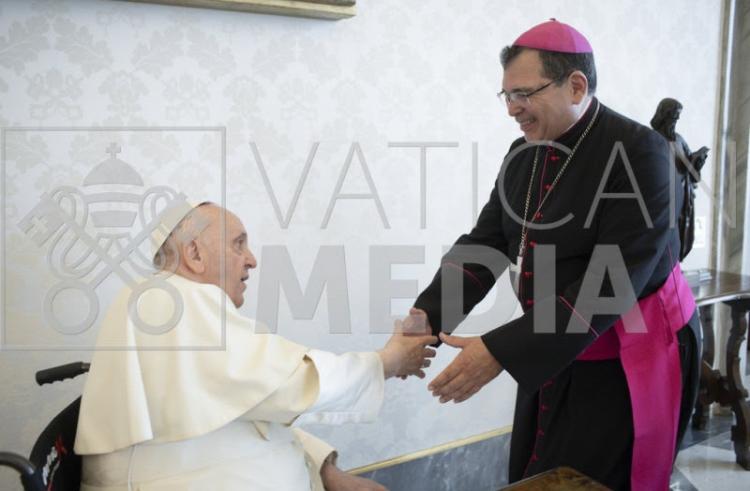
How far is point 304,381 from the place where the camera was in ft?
4.88

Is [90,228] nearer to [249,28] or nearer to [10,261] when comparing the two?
[10,261]

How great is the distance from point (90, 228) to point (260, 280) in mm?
605

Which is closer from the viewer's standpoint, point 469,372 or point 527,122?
point 469,372

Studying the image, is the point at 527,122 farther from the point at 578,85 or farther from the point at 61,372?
the point at 61,372

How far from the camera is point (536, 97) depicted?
1.69 metres

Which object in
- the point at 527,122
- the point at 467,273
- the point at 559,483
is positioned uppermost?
the point at 527,122

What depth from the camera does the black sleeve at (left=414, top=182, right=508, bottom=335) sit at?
2.04 meters

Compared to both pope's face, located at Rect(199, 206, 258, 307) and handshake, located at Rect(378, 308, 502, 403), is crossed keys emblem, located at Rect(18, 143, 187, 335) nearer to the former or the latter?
pope's face, located at Rect(199, 206, 258, 307)

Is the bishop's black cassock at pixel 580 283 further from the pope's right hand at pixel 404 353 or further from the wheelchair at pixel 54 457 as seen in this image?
the wheelchair at pixel 54 457

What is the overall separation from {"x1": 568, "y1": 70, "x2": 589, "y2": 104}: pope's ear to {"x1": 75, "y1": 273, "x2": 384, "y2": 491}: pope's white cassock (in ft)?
2.99

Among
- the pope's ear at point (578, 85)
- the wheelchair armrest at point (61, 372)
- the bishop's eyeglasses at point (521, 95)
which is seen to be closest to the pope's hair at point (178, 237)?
the wheelchair armrest at point (61, 372)

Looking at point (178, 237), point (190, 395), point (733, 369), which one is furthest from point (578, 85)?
point (733, 369)

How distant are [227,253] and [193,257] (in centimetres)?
8

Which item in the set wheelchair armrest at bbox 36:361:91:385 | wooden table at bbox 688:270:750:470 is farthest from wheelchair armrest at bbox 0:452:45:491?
wooden table at bbox 688:270:750:470
